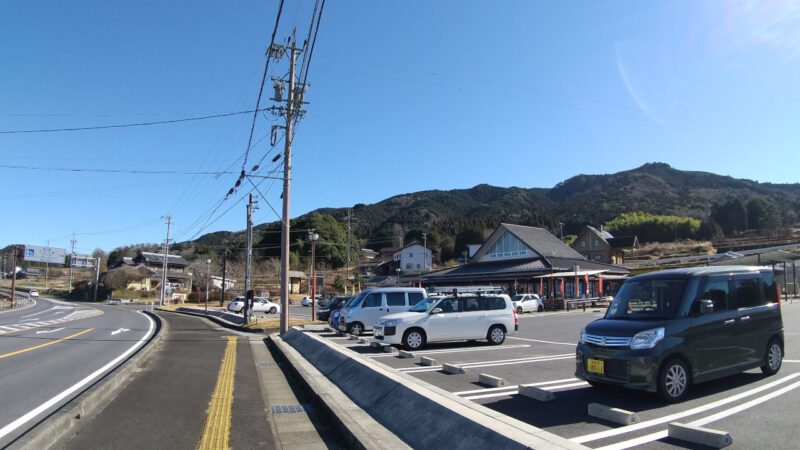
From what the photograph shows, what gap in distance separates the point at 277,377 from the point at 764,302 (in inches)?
371

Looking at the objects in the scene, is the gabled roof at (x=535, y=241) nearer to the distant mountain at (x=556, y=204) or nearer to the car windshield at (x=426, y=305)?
the car windshield at (x=426, y=305)

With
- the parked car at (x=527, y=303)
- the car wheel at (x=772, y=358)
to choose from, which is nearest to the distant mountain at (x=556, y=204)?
the parked car at (x=527, y=303)

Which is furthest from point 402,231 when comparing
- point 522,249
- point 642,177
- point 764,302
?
point 764,302

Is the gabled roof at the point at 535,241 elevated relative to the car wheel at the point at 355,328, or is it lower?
elevated

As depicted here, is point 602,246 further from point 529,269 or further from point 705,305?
point 705,305

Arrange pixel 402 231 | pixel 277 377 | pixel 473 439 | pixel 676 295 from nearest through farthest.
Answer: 1. pixel 473 439
2. pixel 676 295
3. pixel 277 377
4. pixel 402 231

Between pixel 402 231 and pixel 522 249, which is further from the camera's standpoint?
pixel 402 231

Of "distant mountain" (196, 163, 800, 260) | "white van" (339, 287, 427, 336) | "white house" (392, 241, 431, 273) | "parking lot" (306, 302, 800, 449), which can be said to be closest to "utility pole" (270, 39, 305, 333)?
"white van" (339, 287, 427, 336)

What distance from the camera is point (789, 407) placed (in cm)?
582

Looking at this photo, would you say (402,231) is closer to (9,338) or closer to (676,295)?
(9,338)

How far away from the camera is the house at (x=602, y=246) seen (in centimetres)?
8256

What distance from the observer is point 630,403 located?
6.25m

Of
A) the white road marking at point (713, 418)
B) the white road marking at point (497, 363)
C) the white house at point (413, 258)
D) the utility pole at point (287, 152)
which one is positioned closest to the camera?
the white road marking at point (713, 418)

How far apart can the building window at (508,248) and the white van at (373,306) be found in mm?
28814
